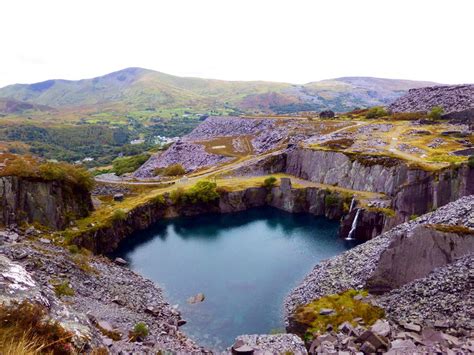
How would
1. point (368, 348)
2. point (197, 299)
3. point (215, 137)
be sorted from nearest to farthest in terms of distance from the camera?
point (368, 348) → point (197, 299) → point (215, 137)

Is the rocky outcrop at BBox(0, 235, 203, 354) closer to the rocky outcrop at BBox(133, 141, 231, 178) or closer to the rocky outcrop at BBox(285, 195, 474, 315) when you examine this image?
the rocky outcrop at BBox(285, 195, 474, 315)

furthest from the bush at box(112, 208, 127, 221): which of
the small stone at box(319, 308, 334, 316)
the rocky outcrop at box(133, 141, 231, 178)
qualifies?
the rocky outcrop at box(133, 141, 231, 178)

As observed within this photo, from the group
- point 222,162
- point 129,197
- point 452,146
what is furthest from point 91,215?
point 452,146

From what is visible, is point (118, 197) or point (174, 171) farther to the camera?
point (174, 171)

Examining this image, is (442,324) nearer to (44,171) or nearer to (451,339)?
(451,339)

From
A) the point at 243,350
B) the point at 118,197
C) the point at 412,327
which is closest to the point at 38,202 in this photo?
the point at 118,197

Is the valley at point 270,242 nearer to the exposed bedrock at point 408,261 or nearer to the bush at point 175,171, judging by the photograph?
the exposed bedrock at point 408,261
